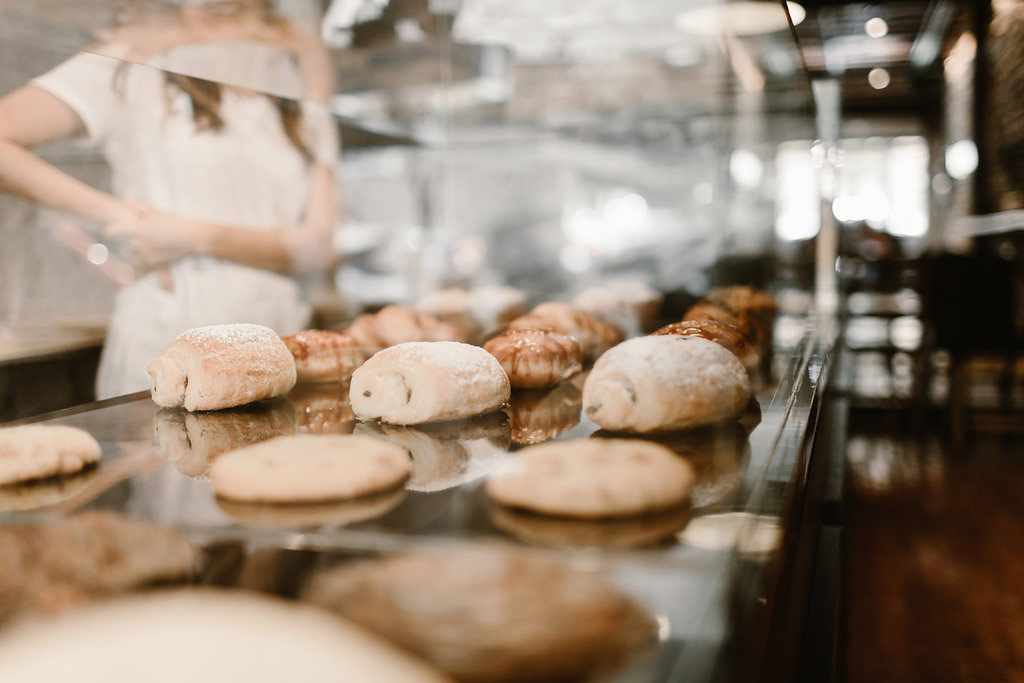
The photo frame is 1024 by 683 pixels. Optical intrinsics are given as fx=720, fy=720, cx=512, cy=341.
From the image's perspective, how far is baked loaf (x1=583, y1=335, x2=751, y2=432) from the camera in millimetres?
677

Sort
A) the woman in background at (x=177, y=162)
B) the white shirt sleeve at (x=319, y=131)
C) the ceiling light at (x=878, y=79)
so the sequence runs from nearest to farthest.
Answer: the woman in background at (x=177, y=162) < the white shirt sleeve at (x=319, y=131) < the ceiling light at (x=878, y=79)

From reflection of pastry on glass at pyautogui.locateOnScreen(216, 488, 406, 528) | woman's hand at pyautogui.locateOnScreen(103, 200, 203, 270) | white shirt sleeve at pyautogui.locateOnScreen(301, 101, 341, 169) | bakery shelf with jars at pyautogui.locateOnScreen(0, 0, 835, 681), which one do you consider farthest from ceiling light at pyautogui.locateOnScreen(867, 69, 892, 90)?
reflection of pastry on glass at pyautogui.locateOnScreen(216, 488, 406, 528)

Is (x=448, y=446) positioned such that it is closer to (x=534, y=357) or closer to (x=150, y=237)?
(x=534, y=357)

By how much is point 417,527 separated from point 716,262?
1667mm

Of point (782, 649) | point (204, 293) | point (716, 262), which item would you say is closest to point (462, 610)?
point (782, 649)

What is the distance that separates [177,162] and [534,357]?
3.04ft

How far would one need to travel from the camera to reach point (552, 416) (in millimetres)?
819

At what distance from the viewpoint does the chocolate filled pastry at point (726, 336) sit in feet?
2.75

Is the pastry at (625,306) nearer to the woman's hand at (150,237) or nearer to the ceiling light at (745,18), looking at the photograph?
the ceiling light at (745,18)

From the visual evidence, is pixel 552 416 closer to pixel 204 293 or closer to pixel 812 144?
pixel 204 293

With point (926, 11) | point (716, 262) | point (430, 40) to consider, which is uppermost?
point (926, 11)

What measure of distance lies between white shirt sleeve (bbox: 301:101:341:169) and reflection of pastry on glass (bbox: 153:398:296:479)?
1216 millimetres

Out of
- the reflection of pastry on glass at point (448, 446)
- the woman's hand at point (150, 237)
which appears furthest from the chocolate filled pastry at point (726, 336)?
the woman's hand at point (150, 237)

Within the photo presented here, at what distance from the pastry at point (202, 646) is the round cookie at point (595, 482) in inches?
6.3
